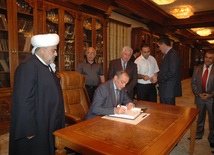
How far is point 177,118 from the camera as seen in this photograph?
190cm

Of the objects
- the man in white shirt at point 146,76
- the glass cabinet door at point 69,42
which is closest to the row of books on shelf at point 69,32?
the glass cabinet door at point 69,42

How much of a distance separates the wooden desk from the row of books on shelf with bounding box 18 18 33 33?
7.92 feet

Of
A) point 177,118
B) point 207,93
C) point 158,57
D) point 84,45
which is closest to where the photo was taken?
point 177,118

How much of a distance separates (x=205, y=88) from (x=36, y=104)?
257 cm

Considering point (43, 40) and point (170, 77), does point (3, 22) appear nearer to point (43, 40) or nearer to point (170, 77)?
point (43, 40)

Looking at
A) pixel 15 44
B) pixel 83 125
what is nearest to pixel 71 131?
pixel 83 125

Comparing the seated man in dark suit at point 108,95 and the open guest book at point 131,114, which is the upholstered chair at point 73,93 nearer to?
the seated man in dark suit at point 108,95

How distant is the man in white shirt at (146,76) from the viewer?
3435 mm

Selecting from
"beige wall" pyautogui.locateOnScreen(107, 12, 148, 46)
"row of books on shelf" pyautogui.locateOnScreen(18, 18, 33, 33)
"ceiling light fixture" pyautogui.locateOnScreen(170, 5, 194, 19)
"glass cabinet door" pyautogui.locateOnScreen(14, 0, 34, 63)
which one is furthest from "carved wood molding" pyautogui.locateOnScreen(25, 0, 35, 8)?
"ceiling light fixture" pyautogui.locateOnScreen(170, 5, 194, 19)

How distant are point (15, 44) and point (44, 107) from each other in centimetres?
204

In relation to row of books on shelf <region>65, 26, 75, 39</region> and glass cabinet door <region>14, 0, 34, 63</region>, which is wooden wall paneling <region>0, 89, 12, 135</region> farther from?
row of books on shelf <region>65, 26, 75, 39</region>

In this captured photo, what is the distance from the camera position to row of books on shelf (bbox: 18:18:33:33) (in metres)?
3.26

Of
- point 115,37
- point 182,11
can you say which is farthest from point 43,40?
point 182,11

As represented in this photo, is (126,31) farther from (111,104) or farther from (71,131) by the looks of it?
(71,131)
